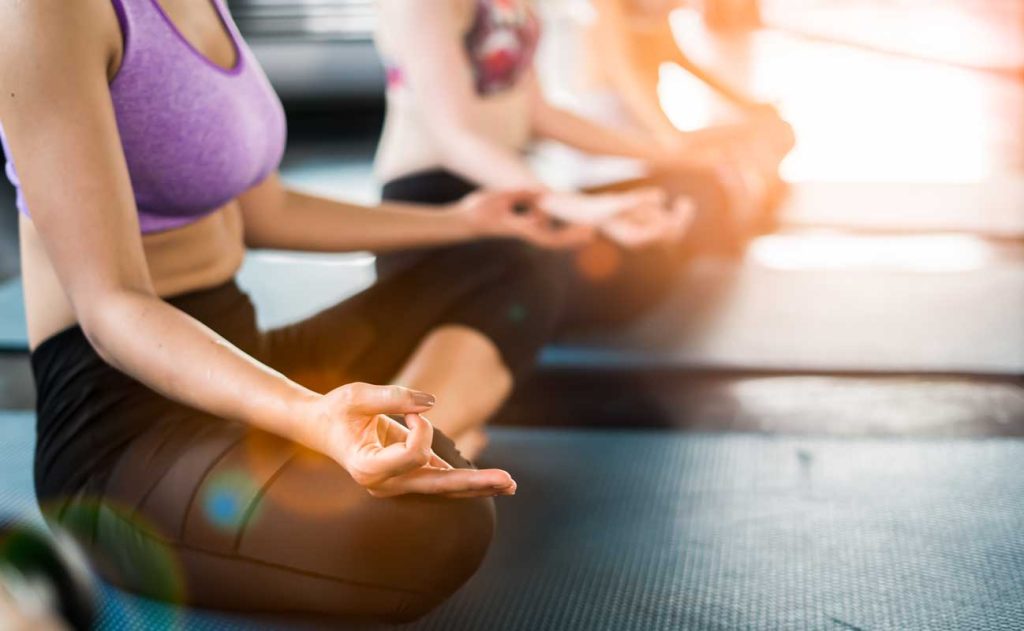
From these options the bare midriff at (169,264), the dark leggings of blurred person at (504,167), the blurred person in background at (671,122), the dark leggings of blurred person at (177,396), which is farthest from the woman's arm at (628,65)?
the dark leggings of blurred person at (177,396)

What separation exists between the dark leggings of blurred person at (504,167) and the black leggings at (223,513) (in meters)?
0.38

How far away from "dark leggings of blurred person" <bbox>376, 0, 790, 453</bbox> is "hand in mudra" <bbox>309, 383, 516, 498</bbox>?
44cm

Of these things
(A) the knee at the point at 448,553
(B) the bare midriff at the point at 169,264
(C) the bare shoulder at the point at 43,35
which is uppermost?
(C) the bare shoulder at the point at 43,35

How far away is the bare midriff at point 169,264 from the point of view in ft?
3.23

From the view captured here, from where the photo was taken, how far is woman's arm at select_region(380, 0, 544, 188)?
1.57 meters

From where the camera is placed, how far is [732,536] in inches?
47.5

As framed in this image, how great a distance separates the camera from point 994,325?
1938 mm

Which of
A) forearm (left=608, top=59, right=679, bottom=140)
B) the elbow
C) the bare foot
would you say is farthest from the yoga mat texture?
forearm (left=608, top=59, right=679, bottom=140)

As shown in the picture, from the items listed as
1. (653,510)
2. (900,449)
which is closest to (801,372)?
(900,449)

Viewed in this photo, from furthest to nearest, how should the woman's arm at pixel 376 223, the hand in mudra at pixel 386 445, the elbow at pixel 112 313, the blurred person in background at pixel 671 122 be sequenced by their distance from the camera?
the blurred person in background at pixel 671 122, the woman's arm at pixel 376 223, the elbow at pixel 112 313, the hand in mudra at pixel 386 445

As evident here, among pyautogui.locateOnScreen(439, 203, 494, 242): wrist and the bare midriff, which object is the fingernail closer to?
the bare midriff

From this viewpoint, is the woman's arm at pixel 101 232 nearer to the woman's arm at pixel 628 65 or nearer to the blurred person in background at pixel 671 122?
the blurred person in background at pixel 671 122

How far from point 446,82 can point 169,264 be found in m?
0.66

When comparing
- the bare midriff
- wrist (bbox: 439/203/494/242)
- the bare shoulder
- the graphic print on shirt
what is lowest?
wrist (bbox: 439/203/494/242)
